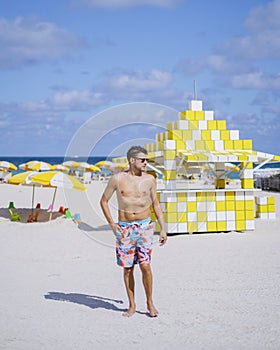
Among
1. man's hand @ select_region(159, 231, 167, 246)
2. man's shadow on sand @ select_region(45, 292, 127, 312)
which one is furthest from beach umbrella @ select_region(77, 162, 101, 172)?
man's hand @ select_region(159, 231, 167, 246)

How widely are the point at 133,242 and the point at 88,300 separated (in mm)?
1183

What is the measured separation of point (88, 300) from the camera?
19.0 ft

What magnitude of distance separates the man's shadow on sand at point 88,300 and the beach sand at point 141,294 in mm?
11

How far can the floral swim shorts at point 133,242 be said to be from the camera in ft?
16.5

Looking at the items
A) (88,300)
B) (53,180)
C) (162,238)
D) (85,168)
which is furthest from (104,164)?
(162,238)

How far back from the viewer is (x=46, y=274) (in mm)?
7316

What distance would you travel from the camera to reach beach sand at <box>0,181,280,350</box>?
438cm

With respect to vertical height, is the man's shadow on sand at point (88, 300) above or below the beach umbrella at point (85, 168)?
below

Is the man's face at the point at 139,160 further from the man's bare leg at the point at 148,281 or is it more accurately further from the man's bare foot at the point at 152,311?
the man's bare foot at the point at 152,311

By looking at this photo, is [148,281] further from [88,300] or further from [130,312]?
[88,300]

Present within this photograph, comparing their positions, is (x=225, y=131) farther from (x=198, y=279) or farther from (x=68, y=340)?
(x=68, y=340)

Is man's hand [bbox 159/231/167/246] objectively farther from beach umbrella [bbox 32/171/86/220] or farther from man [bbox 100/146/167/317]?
beach umbrella [bbox 32/171/86/220]

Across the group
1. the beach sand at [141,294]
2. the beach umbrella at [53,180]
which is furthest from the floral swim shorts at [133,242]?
the beach umbrella at [53,180]

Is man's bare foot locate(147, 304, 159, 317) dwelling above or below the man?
below
